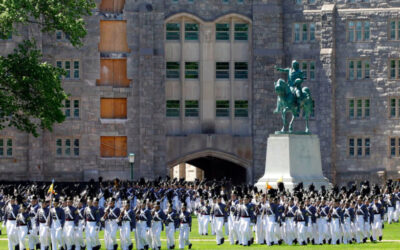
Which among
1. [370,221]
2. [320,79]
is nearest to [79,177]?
[320,79]

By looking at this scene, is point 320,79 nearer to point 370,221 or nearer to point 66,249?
point 370,221

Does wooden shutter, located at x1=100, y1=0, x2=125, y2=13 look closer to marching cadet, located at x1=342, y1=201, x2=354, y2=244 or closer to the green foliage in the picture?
the green foliage

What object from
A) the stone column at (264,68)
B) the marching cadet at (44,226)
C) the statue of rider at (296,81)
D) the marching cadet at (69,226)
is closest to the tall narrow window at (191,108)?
the stone column at (264,68)

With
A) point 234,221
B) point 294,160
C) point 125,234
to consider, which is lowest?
point 125,234

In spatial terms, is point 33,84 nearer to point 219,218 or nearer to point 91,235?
point 219,218

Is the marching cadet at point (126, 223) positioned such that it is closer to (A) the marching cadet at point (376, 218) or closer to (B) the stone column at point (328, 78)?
(A) the marching cadet at point (376, 218)

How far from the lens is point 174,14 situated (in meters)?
81.5

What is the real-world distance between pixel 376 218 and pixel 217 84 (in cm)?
3650

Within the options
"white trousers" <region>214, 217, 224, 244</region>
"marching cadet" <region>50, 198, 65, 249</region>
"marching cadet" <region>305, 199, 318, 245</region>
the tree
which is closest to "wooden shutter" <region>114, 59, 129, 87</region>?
the tree

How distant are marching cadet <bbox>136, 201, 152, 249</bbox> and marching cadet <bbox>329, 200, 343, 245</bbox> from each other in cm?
859

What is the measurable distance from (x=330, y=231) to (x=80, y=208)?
1147cm

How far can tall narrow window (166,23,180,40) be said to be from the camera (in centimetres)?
8225

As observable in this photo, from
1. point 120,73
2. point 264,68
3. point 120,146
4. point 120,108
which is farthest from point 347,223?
point 120,73

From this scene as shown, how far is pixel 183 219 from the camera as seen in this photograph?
138ft
